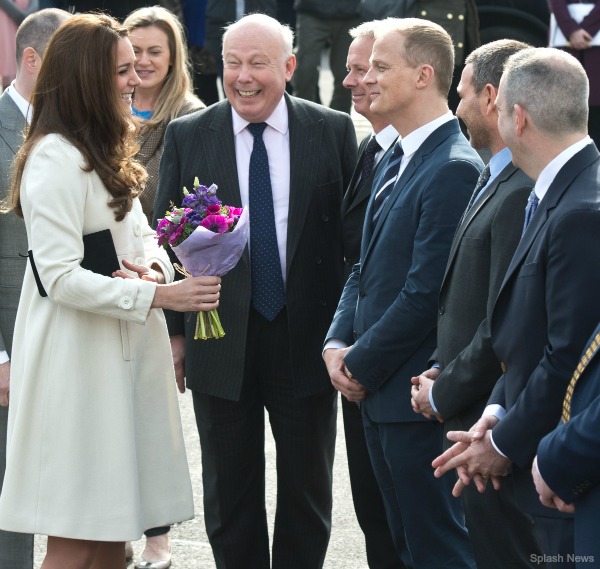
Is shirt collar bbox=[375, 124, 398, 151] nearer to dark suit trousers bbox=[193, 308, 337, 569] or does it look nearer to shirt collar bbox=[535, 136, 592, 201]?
dark suit trousers bbox=[193, 308, 337, 569]

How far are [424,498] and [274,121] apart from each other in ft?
5.60

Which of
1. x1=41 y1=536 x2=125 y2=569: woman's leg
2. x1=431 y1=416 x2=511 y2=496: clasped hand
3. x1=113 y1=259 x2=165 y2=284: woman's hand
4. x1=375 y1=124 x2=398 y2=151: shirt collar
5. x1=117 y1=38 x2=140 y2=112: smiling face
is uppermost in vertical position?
x1=117 y1=38 x2=140 y2=112: smiling face

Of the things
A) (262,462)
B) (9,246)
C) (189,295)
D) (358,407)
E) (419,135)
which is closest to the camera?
(189,295)

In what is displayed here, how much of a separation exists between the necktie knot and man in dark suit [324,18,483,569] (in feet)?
2.46

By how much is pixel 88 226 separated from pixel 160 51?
2.20m

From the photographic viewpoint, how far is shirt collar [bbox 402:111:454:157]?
14.3 feet

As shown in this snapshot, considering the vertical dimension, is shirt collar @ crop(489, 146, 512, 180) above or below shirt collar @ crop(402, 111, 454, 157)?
below

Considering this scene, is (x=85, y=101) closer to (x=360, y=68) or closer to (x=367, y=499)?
(x=360, y=68)

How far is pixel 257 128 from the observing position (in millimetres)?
5016

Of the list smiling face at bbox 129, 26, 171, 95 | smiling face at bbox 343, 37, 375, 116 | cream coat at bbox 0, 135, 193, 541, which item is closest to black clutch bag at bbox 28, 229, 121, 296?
cream coat at bbox 0, 135, 193, 541

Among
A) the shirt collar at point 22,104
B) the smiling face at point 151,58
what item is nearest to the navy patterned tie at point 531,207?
the shirt collar at point 22,104

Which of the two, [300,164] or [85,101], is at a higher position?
[85,101]

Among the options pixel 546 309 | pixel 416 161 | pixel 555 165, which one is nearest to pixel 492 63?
pixel 416 161

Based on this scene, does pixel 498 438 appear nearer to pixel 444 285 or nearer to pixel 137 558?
pixel 444 285
